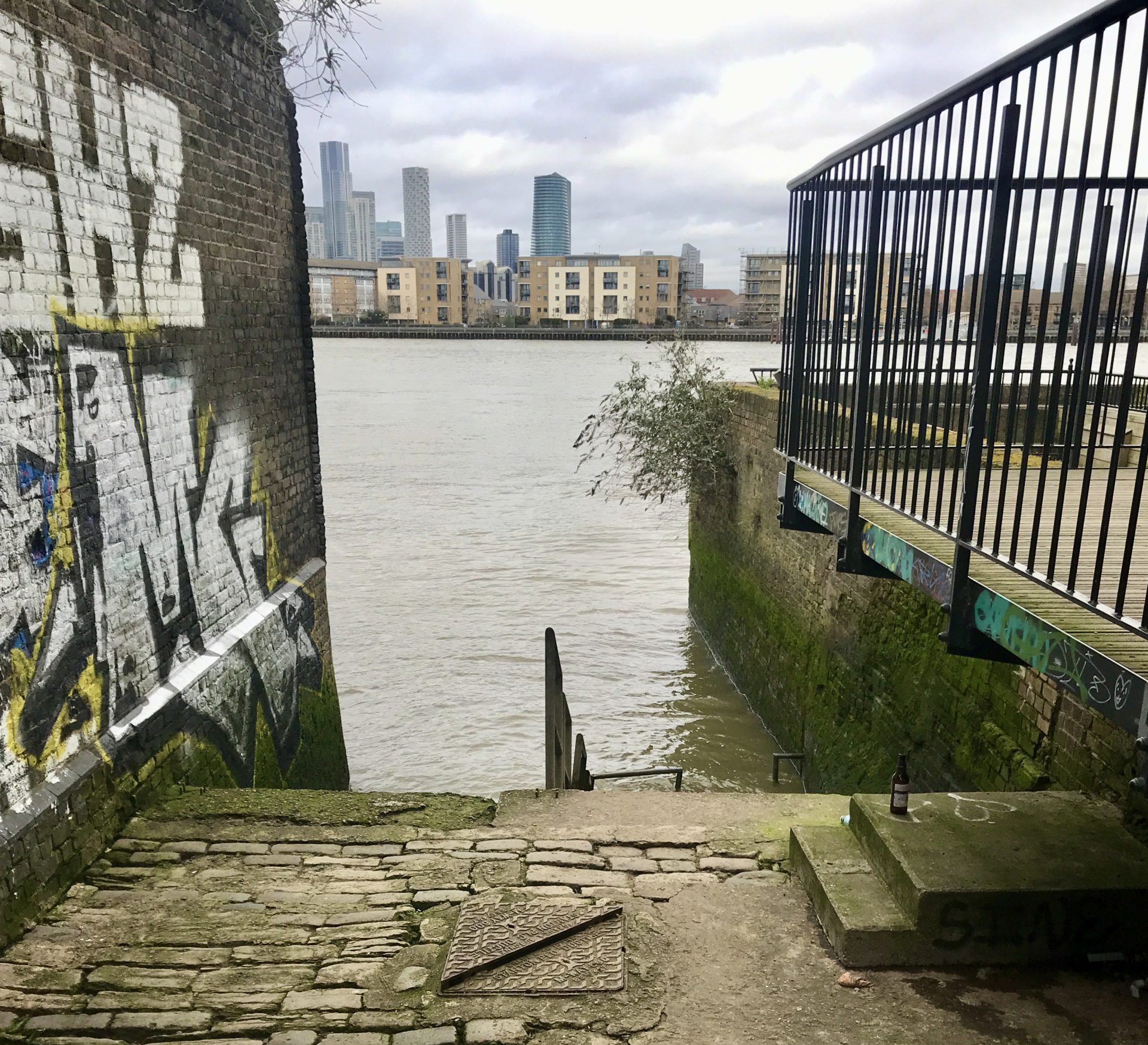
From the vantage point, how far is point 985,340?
11.6 ft

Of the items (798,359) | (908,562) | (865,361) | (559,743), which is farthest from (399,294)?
(908,562)

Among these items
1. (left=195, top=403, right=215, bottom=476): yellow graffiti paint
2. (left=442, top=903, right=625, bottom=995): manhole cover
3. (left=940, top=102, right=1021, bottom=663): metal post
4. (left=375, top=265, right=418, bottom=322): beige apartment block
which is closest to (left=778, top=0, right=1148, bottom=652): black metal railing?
(left=940, top=102, right=1021, bottom=663): metal post

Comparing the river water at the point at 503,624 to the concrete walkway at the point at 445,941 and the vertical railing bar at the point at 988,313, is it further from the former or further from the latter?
the vertical railing bar at the point at 988,313

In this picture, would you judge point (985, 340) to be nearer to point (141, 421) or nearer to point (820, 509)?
point (820, 509)

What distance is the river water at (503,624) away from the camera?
410 inches

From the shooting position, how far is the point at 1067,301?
312 cm

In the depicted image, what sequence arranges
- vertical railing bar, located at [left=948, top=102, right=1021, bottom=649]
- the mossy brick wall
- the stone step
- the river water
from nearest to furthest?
vertical railing bar, located at [left=948, top=102, right=1021, bottom=649] < the stone step < the mossy brick wall < the river water

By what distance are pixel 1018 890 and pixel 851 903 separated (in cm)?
67

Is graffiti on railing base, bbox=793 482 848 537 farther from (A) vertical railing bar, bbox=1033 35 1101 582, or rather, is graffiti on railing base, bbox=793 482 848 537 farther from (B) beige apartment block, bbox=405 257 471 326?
(B) beige apartment block, bbox=405 257 471 326

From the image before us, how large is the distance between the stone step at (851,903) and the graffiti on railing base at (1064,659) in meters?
1.22

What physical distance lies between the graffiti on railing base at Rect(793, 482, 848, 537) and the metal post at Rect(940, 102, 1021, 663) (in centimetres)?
138

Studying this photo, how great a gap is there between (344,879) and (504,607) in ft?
36.5

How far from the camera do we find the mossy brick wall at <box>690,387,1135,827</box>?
15.9ft

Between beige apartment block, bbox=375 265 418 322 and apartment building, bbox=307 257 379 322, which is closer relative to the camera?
beige apartment block, bbox=375 265 418 322
